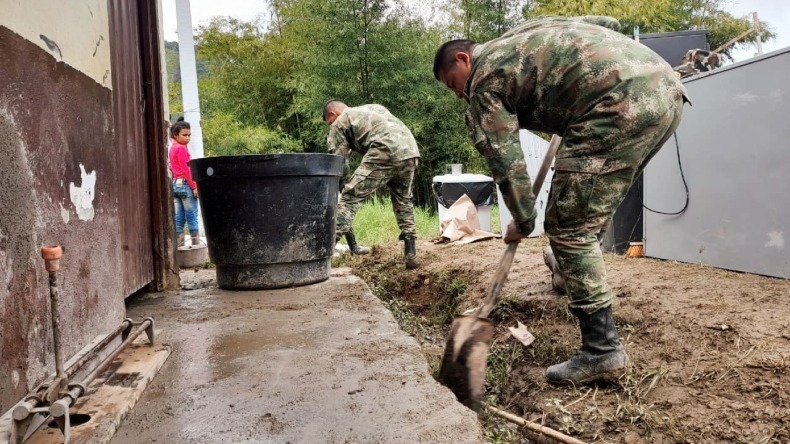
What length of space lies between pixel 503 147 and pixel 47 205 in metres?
1.53

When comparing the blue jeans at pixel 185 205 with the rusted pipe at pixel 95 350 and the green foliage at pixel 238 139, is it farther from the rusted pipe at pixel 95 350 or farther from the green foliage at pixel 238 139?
the green foliage at pixel 238 139

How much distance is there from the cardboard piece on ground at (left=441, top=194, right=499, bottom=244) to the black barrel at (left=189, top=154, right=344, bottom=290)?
2.58 meters

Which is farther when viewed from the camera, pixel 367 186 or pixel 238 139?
pixel 238 139

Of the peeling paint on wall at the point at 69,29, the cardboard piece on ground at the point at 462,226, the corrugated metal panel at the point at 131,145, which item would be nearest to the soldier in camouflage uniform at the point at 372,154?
the cardboard piece on ground at the point at 462,226

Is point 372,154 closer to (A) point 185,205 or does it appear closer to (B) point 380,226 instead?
(A) point 185,205

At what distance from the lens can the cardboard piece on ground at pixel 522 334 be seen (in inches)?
107

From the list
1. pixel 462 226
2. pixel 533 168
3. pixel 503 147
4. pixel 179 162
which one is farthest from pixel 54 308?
pixel 533 168

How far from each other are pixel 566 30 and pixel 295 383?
164 centimetres

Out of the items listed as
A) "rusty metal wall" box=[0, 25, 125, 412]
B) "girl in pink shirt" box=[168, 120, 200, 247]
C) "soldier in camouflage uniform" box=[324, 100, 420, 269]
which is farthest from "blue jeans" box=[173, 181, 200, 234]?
"rusty metal wall" box=[0, 25, 125, 412]

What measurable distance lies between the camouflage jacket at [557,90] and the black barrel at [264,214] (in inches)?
58.0

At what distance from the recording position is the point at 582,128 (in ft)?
6.81

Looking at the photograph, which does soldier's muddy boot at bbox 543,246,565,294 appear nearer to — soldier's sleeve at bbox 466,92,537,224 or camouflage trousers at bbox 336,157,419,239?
soldier's sleeve at bbox 466,92,537,224

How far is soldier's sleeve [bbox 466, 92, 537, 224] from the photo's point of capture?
2.12 m

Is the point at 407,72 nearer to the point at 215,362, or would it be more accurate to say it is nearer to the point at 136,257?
the point at 136,257
